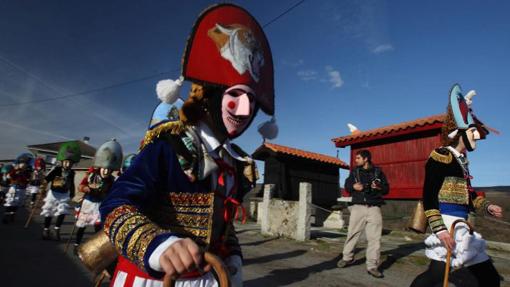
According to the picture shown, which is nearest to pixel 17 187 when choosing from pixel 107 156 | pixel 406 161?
pixel 107 156

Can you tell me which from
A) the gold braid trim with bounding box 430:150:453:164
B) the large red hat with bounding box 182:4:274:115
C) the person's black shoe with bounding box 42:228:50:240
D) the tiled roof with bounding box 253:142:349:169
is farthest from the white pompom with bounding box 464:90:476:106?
the tiled roof with bounding box 253:142:349:169

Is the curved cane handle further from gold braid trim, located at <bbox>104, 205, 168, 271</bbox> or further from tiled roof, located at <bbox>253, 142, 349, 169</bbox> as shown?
tiled roof, located at <bbox>253, 142, 349, 169</bbox>

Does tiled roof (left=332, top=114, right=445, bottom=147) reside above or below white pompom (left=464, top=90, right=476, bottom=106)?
above

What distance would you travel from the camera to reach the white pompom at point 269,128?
1.98 m

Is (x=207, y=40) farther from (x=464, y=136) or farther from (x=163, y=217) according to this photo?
(x=464, y=136)

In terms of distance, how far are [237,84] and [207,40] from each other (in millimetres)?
229

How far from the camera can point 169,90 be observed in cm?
158

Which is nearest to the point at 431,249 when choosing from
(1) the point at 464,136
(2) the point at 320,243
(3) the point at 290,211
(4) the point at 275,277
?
(1) the point at 464,136

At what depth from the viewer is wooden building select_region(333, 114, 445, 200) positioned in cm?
1050

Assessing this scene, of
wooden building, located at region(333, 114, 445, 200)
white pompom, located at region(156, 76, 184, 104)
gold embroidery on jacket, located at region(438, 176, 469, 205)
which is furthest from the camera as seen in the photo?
wooden building, located at region(333, 114, 445, 200)

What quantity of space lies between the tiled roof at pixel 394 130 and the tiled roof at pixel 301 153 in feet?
6.64

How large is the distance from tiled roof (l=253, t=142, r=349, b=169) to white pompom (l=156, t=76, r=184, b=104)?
12439 millimetres

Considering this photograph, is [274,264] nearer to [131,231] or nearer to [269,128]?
[269,128]

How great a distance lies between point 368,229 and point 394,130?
7205 millimetres
